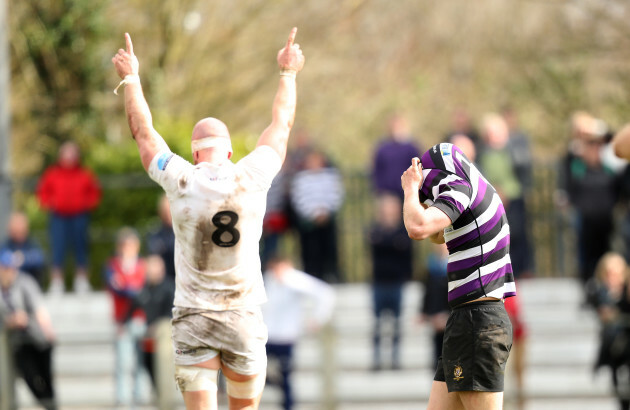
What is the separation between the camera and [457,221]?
5797mm

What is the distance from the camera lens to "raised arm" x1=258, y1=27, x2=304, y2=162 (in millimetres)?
6449

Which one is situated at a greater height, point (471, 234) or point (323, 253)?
point (323, 253)

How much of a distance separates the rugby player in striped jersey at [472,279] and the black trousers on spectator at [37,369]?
7.20m

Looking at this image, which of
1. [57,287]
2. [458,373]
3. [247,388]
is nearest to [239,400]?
[247,388]

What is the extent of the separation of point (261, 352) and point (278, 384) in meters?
5.88

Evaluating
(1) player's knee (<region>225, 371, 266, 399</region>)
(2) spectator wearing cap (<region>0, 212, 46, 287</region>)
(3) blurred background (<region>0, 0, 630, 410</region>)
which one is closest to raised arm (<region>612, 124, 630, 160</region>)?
(1) player's knee (<region>225, 371, 266, 399</region>)

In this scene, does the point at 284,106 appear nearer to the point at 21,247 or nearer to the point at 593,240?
the point at 593,240

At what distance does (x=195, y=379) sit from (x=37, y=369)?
6.49 m

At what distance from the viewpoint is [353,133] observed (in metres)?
26.5

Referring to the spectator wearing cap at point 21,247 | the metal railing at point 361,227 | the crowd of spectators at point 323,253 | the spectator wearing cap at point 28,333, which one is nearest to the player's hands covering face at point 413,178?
the crowd of spectators at point 323,253

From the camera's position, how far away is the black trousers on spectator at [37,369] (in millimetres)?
12102

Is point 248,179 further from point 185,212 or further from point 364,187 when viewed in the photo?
point 364,187

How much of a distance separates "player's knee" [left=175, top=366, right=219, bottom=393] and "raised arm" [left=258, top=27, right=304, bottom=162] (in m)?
1.26

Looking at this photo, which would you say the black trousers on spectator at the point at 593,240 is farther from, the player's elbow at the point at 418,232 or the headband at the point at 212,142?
the player's elbow at the point at 418,232
